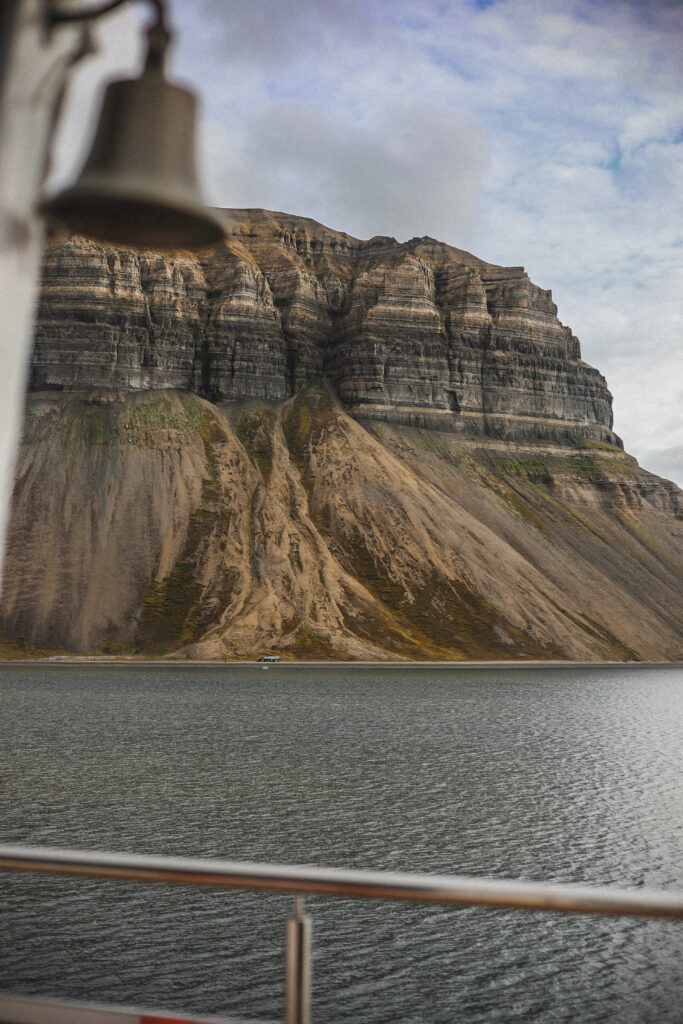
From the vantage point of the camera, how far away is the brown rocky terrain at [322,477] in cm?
12488

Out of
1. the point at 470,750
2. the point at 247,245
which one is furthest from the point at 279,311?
the point at 470,750

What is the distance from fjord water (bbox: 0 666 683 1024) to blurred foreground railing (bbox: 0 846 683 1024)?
11.6 meters

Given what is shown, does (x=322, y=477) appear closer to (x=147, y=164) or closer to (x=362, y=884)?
(x=147, y=164)

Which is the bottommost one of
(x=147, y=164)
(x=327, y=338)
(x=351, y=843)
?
(x=351, y=843)

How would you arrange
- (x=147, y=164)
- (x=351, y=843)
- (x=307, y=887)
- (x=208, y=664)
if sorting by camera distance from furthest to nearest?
(x=208, y=664), (x=351, y=843), (x=307, y=887), (x=147, y=164)

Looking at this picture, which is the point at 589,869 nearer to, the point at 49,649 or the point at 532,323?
the point at 49,649

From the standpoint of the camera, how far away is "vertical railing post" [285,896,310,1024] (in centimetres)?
383

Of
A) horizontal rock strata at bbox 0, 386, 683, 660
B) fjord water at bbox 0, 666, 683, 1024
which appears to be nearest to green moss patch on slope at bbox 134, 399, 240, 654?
horizontal rock strata at bbox 0, 386, 683, 660

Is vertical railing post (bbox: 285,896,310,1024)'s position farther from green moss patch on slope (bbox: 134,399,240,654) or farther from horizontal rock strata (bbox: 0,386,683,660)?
green moss patch on slope (bbox: 134,399,240,654)

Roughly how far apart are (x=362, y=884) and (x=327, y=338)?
7418 inches

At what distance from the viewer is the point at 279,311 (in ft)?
610

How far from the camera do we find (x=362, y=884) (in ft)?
11.8

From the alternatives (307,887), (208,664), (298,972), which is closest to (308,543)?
(208,664)

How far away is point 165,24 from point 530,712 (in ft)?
216
